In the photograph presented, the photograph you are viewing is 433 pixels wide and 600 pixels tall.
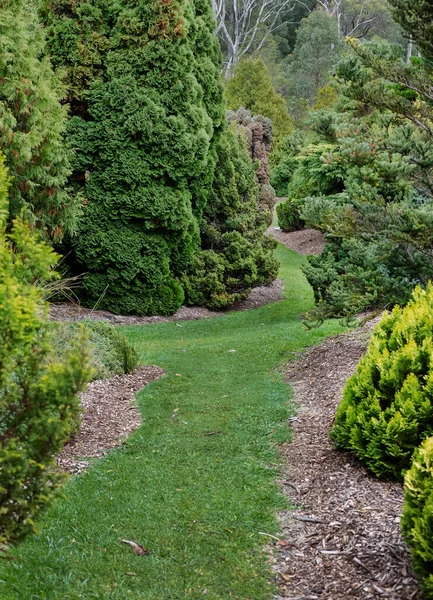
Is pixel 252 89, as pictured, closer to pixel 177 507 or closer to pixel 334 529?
pixel 177 507

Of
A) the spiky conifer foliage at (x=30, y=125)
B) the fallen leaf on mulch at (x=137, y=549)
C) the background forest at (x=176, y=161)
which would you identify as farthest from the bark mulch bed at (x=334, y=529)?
the spiky conifer foliage at (x=30, y=125)

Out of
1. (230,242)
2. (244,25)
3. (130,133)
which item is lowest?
(230,242)

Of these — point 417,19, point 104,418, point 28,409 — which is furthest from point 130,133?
point 28,409

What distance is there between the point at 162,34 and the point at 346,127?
6570mm

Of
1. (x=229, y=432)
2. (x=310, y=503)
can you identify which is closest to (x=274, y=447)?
(x=229, y=432)

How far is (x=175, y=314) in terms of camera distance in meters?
12.6

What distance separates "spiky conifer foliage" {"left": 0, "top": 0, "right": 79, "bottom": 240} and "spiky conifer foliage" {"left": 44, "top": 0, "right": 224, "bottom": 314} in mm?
1556

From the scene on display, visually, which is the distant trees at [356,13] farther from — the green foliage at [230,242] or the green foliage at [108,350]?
the green foliage at [108,350]

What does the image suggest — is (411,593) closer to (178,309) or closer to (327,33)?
(178,309)

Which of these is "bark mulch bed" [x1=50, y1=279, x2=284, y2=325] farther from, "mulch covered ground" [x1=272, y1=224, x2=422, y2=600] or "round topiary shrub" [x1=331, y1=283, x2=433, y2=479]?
"round topiary shrub" [x1=331, y1=283, x2=433, y2=479]

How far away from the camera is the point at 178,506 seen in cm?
416

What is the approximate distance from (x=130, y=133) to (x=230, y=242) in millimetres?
3504

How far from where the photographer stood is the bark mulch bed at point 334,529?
3.26 m

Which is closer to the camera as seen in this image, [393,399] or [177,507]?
[177,507]
